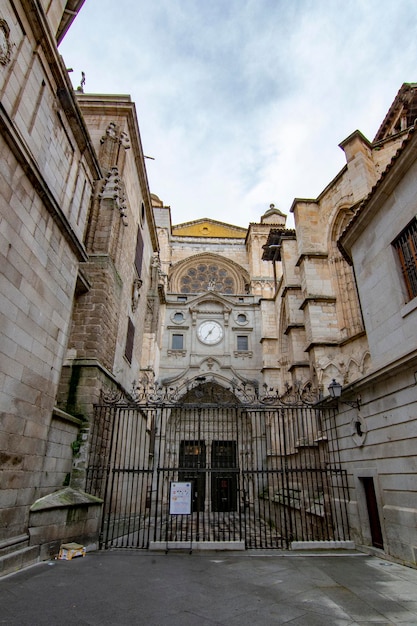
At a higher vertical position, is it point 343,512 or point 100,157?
point 100,157

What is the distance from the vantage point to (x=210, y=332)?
23.7 metres

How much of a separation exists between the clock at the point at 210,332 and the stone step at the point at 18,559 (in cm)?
1740

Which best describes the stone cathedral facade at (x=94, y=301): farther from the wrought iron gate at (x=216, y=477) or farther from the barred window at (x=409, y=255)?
the wrought iron gate at (x=216, y=477)

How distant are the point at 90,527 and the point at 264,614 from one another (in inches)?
216

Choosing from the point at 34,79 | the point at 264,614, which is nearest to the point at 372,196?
the point at 34,79

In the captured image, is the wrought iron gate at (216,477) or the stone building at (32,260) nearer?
the stone building at (32,260)

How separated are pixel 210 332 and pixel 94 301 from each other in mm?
13481

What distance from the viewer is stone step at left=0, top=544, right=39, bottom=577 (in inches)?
217

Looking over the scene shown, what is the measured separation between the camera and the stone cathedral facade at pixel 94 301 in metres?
6.26

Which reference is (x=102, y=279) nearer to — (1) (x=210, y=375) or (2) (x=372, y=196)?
(2) (x=372, y=196)

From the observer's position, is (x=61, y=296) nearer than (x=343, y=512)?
Yes

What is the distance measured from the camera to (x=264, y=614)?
432 cm

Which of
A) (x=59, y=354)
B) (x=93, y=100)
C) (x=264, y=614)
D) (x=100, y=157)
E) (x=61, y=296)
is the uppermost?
(x=93, y=100)

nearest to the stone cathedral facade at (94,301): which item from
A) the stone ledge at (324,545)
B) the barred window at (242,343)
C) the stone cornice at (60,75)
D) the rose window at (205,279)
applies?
the stone cornice at (60,75)
